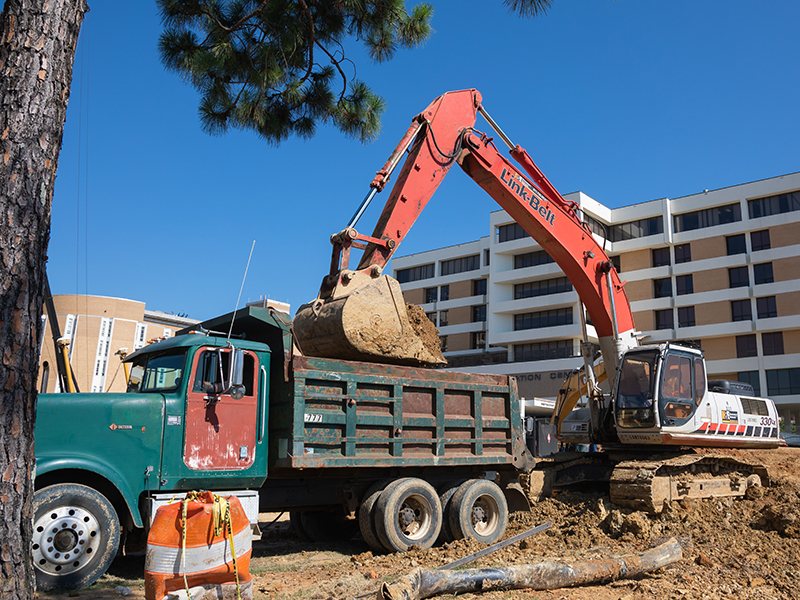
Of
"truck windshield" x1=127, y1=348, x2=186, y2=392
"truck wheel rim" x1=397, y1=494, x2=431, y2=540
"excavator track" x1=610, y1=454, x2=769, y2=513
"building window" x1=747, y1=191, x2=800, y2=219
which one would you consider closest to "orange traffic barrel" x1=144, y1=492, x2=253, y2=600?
"truck windshield" x1=127, y1=348, x2=186, y2=392

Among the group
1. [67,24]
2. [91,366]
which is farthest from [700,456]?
[91,366]

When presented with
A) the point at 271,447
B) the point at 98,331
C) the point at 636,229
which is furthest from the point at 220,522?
the point at 98,331

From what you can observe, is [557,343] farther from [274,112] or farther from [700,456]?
[274,112]

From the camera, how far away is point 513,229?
165 feet

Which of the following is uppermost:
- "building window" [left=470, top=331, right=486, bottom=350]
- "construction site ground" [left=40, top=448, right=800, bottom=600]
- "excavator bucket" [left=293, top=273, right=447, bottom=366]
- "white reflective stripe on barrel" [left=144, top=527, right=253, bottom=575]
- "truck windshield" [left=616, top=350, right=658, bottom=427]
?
"building window" [left=470, top=331, right=486, bottom=350]

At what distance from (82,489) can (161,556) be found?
1.85 meters

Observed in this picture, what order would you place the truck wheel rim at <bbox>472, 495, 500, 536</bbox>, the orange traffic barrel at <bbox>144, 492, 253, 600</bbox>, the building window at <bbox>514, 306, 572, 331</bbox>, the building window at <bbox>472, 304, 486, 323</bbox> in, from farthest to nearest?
the building window at <bbox>472, 304, 486, 323</bbox> → the building window at <bbox>514, 306, 572, 331</bbox> → the truck wheel rim at <bbox>472, 495, 500, 536</bbox> → the orange traffic barrel at <bbox>144, 492, 253, 600</bbox>

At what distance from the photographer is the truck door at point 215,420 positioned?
7230mm

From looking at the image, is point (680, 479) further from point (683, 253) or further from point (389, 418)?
point (683, 253)

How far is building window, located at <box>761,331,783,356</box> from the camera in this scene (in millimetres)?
40750

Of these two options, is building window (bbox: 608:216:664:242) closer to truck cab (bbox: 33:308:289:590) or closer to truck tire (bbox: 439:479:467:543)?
truck tire (bbox: 439:479:467:543)

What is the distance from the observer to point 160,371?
7582mm

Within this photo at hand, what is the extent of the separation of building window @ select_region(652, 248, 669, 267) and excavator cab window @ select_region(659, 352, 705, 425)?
37.1 metres

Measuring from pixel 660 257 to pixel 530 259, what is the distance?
9207mm
